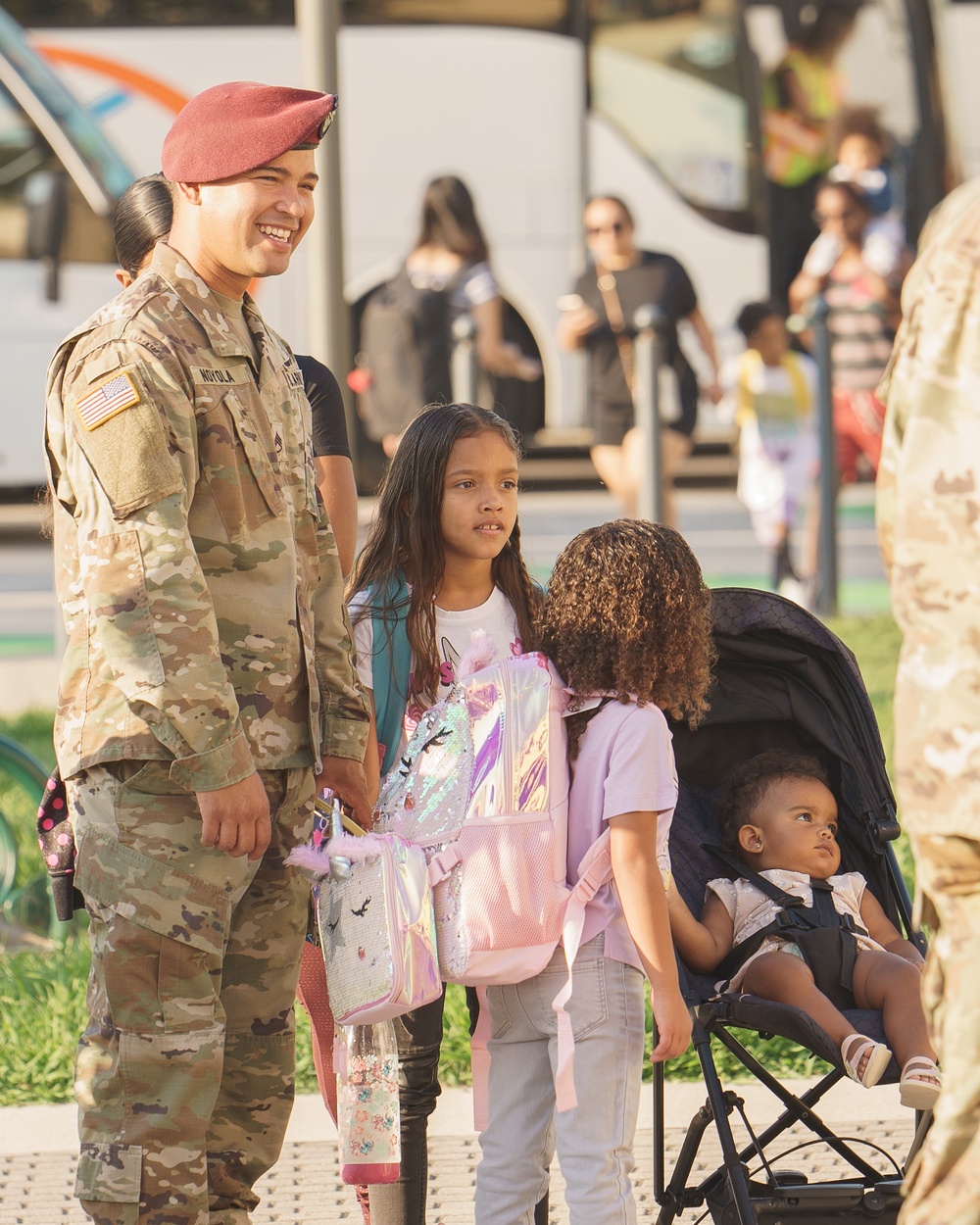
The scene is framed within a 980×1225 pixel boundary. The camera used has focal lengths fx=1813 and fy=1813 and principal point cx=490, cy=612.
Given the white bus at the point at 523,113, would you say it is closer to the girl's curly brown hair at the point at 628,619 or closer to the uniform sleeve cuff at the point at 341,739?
the girl's curly brown hair at the point at 628,619

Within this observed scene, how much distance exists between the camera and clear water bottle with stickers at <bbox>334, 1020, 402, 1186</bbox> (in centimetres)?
296

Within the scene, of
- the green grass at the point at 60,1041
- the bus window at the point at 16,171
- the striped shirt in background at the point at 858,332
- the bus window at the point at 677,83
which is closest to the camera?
the green grass at the point at 60,1041

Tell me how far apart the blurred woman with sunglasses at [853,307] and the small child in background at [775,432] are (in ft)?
2.19

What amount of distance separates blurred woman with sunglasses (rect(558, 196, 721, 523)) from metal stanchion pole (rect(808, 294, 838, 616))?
0.78 metres

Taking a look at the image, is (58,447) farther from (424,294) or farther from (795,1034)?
(424,294)

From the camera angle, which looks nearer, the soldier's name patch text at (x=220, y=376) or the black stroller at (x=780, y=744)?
the soldier's name patch text at (x=220, y=376)

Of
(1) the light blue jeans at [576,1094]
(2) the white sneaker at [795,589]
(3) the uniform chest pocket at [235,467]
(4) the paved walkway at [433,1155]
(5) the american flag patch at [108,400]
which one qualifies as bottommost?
(4) the paved walkway at [433,1155]

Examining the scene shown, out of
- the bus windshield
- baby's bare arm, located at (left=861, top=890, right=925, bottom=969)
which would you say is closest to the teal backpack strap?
baby's bare arm, located at (left=861, top=890, right=925, bottom=969)

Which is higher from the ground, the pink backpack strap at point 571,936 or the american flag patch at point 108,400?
the american flag patch at point 108,400

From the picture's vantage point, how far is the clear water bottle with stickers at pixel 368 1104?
2.96 m

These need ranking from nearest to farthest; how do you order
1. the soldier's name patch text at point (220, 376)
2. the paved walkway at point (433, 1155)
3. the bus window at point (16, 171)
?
the soldier's name patch text at point (220, 376), the paved walkway at point (433, 1155), the bus window at point (16, 171)

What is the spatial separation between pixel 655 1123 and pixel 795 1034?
0.48 m

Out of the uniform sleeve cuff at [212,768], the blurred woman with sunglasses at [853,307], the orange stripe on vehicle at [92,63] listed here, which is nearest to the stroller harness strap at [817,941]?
the uniform sleeve cuff at [212,768]

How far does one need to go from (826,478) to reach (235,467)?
269 inches
